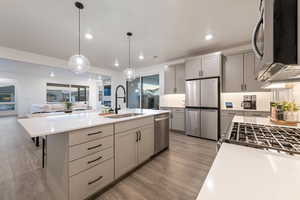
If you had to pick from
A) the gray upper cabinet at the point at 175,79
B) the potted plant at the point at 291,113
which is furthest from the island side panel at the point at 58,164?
the gray upper cabinet at the point at 175,79

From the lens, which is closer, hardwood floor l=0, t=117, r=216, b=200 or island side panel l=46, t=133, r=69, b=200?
island side panel l=46, t=133, r=69, b=200

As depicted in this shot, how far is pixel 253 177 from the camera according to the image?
53 cm

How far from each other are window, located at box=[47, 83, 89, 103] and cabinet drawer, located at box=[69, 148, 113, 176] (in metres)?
9.19

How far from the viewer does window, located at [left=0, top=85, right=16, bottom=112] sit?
25.5 ft

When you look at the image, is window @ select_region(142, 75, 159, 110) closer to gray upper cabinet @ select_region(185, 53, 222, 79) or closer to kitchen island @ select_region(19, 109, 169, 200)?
gray upper cabinet @ select_region(185, 53, 222, 79)

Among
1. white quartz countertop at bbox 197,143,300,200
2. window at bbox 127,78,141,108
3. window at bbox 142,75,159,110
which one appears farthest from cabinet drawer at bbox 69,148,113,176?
window at bbox 127,78,141,108

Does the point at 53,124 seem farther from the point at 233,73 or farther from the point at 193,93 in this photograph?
the point at 233,73

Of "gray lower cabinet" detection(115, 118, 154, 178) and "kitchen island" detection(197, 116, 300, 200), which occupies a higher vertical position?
"kitchen island" detection(197, 116, 300, 200)

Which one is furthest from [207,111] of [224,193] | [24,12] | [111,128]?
[24,12]

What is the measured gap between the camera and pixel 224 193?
433 millimetres

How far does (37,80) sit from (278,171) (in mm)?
11272

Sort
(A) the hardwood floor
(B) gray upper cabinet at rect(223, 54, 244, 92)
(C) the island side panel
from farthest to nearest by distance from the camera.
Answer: (B) gray upper cabinet at rect(223, 54, 244, 92) → (A) the hardwood floor → (C) the island side panel

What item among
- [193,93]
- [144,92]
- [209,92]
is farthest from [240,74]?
[144,92]

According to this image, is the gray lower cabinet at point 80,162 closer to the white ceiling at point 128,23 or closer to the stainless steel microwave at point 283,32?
the stainless steel microwave at point 283,32
